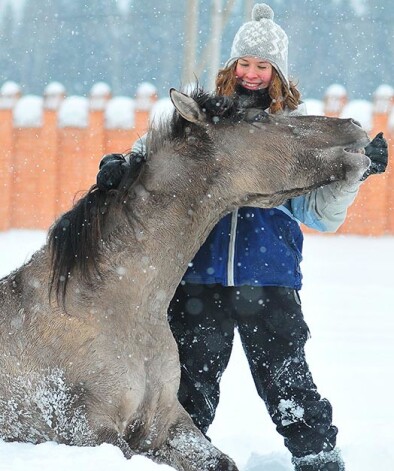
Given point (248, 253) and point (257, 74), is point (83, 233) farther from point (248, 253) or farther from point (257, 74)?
point (257, 74)

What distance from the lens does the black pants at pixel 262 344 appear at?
400cm

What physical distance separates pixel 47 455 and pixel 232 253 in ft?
4.24

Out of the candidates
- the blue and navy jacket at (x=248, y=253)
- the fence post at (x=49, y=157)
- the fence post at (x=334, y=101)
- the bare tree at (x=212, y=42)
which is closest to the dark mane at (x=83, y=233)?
the blue and navy jacket at (x=248, y=253)

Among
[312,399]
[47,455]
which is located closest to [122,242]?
[47,455]

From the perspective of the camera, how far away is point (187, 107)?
344 centimetres

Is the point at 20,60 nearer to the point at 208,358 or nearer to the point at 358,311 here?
the point at 358,311

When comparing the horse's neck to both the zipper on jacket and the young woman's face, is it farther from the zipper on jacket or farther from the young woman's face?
the young woman's face

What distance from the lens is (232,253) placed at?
3.92 metres

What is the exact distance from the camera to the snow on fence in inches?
604

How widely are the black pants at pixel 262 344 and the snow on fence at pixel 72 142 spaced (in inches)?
444

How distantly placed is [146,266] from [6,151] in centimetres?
1272

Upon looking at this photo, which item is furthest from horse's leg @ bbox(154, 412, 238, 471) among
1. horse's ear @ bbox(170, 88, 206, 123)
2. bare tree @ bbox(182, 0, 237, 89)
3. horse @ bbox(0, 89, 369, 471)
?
bare tree @ bbox(182, 0, 237, 89)

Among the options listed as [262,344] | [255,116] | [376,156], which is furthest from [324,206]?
[262,344]

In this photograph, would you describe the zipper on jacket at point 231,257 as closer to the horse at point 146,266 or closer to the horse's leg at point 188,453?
the horse at point 146,266
